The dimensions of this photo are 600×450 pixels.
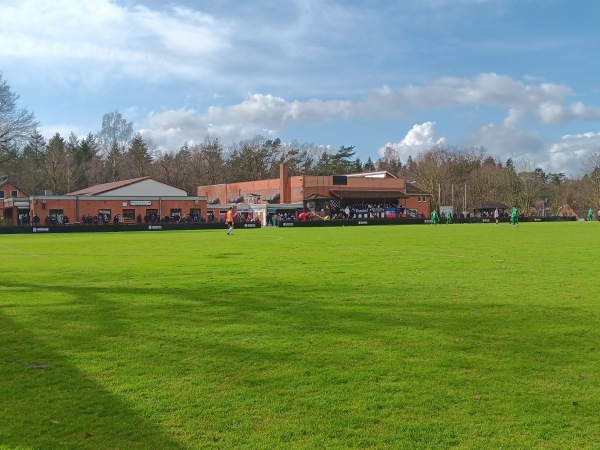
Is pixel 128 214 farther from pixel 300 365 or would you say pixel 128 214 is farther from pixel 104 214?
pixel 300 365

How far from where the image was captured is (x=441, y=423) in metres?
4.96

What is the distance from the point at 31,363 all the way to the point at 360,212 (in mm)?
86329

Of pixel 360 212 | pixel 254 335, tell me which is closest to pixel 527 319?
pixel 254 335

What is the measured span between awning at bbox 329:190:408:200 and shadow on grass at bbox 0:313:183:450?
280ft

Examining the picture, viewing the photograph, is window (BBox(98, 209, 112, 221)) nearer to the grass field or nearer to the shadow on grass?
the grass field

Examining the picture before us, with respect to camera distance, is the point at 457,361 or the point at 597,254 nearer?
the point at 457,361

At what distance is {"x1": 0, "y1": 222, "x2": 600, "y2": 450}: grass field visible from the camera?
15.8 feet

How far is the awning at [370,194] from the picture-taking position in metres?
92.1

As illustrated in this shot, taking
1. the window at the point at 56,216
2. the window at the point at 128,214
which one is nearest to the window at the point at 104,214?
the window at the point at 128,214

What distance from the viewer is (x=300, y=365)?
6.63 m

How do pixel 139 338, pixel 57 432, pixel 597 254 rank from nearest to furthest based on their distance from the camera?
pixel 57 432, pixel 139 338, pixel 597 254

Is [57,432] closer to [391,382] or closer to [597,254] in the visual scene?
[391,382]

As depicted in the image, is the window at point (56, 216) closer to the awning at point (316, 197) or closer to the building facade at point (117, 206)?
the building facade at point (117, 206)

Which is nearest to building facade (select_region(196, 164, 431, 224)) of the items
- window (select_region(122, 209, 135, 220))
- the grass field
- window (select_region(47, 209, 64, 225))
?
window (select_region(122, 209, 135, 220))
